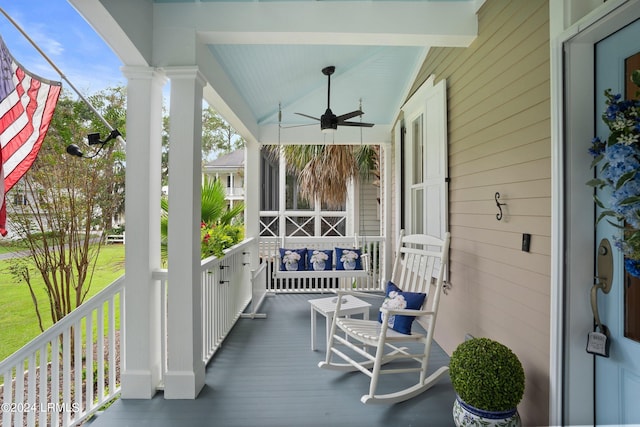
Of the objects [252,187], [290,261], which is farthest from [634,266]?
[252,187]

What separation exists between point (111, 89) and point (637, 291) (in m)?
5.15

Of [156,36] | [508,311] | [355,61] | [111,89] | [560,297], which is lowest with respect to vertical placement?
[508,311]

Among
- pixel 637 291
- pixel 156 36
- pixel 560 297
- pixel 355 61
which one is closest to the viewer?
pixel 637 291

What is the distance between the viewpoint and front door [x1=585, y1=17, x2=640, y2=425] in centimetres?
148

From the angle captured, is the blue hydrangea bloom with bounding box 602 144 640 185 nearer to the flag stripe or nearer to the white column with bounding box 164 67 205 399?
the white column with bounding box 164 67 205 399

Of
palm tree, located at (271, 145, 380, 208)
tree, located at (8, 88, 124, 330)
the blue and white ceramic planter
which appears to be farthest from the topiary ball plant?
palm tree, located at (271, 145, 380, 208)

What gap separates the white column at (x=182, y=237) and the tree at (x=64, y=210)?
154 centimetres

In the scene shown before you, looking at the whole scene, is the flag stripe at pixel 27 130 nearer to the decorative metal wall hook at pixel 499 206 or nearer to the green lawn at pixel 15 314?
the green lawn at pixel 15 314

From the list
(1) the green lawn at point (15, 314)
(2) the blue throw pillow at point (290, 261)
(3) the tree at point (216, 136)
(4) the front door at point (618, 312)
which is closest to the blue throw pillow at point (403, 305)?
(4) the front door at point (618, 312)

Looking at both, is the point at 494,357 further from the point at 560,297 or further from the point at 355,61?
the point at 355,61

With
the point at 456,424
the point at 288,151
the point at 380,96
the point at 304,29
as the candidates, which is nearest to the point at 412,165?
the point at 380,96

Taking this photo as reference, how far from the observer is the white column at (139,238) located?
2.37 metres

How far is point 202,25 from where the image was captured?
244 centimetres

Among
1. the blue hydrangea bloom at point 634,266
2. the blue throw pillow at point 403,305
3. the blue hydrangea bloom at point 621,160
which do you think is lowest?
the blue throw pillow at point 403,305
